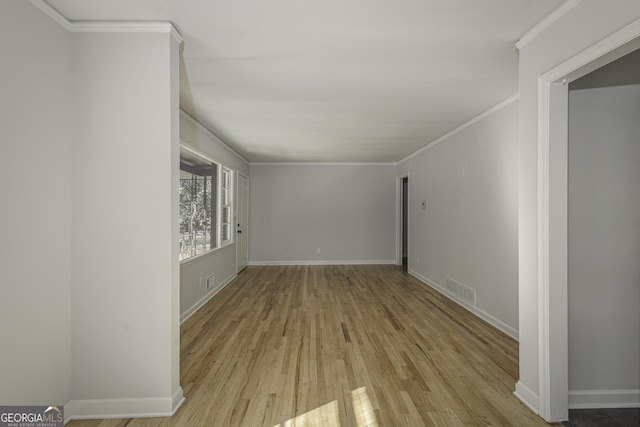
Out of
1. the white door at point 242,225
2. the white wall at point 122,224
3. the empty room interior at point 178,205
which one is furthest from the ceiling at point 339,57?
the white door at point 242,225

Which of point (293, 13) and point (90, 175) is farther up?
point (293, 13)

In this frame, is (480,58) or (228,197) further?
(228,197)

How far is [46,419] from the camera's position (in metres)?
1.94

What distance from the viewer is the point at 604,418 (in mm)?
2145

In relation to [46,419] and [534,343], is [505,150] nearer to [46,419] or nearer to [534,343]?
[534,343]

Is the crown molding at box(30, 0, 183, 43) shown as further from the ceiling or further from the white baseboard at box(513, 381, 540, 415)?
the white baseboard at box(513, 381, 540, 415)

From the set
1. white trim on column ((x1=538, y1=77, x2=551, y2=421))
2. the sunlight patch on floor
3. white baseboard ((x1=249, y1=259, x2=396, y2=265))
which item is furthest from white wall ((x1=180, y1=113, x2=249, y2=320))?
white trim on column ((x1=538, y1=77, x2=551, y2=421))

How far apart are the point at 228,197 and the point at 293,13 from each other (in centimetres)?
468

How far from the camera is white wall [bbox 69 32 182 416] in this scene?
A: 215 centimetres

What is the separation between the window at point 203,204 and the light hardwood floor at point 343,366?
964 mm

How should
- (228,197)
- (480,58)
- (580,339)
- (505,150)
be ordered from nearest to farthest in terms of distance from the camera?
1. (580,339)
2. (480,58)
3. (505,150)
4. (228,197)

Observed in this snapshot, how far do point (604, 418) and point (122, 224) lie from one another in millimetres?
3372

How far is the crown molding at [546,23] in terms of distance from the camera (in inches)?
75.6

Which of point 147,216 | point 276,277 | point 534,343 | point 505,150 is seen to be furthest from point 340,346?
point 276,277
